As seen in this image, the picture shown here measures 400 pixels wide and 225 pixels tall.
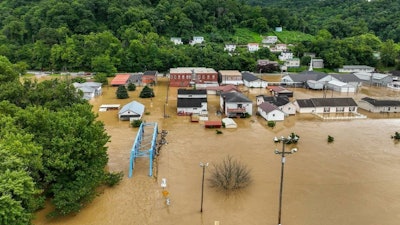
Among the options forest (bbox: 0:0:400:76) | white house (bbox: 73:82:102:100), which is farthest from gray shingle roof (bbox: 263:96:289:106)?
forest (bbox: 0:0:400:76)

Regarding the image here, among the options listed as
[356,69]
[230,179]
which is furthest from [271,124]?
[356,69]

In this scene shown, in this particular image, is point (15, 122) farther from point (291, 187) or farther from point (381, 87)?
point (381, 87)

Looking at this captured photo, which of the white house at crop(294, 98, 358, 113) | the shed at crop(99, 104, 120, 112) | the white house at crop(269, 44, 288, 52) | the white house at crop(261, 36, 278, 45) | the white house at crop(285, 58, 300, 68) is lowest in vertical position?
the shed at crop(99, 104, 120, 112)

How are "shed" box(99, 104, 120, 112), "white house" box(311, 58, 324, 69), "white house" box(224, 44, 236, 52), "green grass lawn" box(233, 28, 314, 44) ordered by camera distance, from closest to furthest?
"shed" box(99, 104, 120, 112) → "white house" box(311, 58, 324, 69) → "white house" box(224, 44, 236, 52) → "green grass lawn" box(233, 28, 314, 44)

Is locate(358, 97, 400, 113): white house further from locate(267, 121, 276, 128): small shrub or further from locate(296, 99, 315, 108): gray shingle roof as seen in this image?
locate(267, 121, 276, 128): small shrub

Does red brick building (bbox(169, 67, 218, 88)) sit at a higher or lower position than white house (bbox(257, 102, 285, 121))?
higher

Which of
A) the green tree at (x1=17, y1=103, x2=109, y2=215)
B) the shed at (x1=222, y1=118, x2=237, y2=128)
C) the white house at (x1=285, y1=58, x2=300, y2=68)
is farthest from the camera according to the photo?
the white house at (x1=285, y1=58, x2=300, y2=68)
